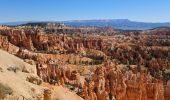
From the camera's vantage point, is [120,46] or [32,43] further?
[120,46]

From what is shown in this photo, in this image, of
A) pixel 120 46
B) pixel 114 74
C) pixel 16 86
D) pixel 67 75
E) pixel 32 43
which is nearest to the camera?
pixel 16 86

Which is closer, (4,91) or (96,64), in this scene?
(4,91)

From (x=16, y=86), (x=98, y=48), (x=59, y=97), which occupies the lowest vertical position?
(x=98, y=48)

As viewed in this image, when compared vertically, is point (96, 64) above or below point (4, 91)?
below

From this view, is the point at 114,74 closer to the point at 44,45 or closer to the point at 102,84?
the point at 102,84

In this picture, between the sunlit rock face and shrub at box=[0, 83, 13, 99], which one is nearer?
shrub at box=[0, 83, 13, 99]

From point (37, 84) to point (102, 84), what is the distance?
55.2 feet

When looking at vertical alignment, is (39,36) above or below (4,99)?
below

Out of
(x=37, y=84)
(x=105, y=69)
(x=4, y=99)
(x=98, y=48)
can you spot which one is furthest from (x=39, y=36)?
(x=4, y=99)

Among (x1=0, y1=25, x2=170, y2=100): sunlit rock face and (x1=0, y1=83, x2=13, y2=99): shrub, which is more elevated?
(x1=0, y1=83, x2=13, y2=99): shrub

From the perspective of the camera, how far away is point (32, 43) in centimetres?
9438

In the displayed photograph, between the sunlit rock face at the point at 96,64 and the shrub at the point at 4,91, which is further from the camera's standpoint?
the sunlit rock face at the point at 96,64

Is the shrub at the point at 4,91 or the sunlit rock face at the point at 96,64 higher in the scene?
the shrub at the point at 4,91

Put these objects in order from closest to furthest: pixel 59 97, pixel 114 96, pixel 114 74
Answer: pixel 59 97
pixel 114 96
pixel 114 74
